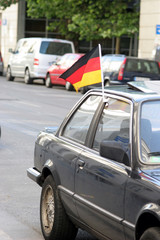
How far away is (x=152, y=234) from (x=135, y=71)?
846 inches

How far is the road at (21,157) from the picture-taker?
6.41 meters

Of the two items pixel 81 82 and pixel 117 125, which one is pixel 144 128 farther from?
pixel 81 82

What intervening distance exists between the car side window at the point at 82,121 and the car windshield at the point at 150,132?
2.33 feet

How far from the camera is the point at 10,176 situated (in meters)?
8.87

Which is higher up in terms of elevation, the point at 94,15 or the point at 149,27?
the point at 94,15

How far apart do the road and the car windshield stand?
163 centimetres

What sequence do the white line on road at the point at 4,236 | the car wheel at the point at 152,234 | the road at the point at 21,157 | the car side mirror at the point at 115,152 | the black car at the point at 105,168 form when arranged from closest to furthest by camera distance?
the car wheel at the point at 152,234 < the black car at the point at 105,168 < the car side mirror at the point at 115,152 < the white line on road at the point at 4,236 < the road at the point at 21,157

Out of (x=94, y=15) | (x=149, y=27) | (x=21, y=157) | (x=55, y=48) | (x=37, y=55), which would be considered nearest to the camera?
(x=21, y=157)

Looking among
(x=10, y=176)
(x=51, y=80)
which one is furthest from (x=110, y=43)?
(x=10, y=176)

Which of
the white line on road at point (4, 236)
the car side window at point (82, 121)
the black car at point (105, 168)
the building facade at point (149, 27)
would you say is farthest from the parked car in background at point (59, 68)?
the car side window at point (82, 121)

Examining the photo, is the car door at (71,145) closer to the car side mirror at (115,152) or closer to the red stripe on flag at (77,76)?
the red stripe on flag at (77,76)

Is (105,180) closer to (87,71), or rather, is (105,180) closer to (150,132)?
(150,132)

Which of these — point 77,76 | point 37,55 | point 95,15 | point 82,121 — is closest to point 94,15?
point 95,15

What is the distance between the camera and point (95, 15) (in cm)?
3747
